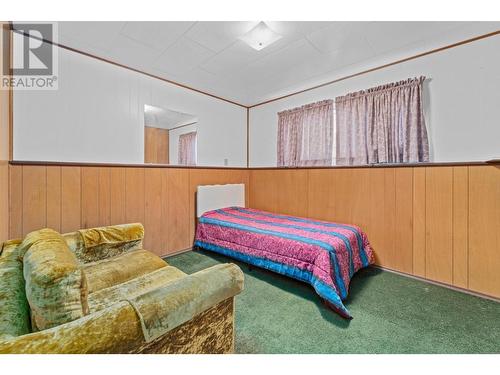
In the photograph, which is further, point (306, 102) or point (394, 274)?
point (306, 102)

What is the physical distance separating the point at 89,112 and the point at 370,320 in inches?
125

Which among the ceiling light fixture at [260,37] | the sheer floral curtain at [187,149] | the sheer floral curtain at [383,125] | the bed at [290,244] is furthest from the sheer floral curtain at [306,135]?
the sheer floral curtain at [187,149]

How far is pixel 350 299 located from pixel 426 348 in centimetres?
59

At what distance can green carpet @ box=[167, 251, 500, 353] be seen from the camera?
136 cm

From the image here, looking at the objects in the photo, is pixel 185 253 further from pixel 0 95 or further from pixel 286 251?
pixel 0 95

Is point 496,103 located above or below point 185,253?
above

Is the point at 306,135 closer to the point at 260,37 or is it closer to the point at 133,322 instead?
the point at 260,37

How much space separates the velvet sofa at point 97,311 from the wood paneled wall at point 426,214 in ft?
6.83

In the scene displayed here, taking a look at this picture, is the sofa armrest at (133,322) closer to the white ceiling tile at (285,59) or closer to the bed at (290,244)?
the bed at (290,244)

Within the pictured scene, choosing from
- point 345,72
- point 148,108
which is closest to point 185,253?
point 148,108

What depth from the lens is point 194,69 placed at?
2.73m

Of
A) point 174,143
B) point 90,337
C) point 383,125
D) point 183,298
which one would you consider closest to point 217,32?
point 174,143

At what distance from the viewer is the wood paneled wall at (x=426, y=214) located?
192 cm

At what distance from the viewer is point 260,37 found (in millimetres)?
2125
